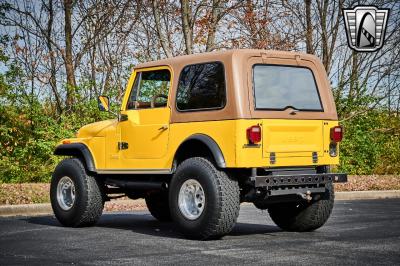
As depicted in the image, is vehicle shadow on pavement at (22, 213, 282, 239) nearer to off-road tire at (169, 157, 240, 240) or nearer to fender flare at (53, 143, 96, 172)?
off-road tire at (169, 157, 240, 240)

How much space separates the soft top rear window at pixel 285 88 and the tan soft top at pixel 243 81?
76 millimetres

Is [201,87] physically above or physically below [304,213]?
above

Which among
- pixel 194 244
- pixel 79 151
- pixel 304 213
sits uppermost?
pixel 79 151

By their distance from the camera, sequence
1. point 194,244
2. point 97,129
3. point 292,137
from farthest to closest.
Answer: point 97,129, point 292,137, point 194,244

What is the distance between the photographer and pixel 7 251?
8062 mm

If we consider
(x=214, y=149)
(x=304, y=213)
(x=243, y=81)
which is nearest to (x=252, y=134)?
(x=214, y=149)

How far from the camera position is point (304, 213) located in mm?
9898

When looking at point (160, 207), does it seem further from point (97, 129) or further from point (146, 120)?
point (146, 120)

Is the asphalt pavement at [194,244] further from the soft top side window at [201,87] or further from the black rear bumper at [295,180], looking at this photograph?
the soft top side window at [201,87]

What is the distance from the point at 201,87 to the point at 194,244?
2005mm

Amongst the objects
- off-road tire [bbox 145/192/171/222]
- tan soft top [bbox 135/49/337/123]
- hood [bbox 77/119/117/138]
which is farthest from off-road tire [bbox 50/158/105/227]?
tan soft top [bbox 135/49/337/123]

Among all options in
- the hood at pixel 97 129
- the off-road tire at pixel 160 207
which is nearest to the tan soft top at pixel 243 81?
the hood at pixel 97 129

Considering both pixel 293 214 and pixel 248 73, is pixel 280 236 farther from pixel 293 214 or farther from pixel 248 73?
pixel 248 73

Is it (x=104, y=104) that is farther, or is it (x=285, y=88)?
(x=104, y=104)
